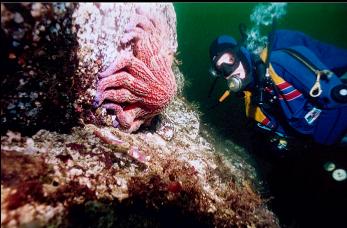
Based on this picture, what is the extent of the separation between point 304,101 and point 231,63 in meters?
1.36

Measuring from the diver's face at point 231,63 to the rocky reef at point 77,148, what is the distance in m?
1.39

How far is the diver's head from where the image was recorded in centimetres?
428

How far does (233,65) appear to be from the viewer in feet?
14.3

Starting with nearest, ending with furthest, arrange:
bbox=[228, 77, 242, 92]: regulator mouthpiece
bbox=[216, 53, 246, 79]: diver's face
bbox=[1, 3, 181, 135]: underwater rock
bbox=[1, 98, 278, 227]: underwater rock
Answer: bbox=[1, 98, 278, 227]: underwater rock
bbox=[1, 3, 181, 135]: underwater rock
bbox=[228, 77, 242, 92]: regulator mouthpiece
bbox=[216, 53, 246, 79]: diver's face

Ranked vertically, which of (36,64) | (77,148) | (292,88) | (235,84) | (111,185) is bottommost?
(111,185)

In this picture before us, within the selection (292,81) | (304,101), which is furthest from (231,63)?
(304,101)

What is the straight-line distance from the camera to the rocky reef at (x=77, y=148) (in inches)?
77.2

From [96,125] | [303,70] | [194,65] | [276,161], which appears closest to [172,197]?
[96,125]

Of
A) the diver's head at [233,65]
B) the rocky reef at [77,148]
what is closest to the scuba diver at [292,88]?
the diver's head at [233,65]

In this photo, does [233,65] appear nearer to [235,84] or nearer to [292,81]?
[235,84]

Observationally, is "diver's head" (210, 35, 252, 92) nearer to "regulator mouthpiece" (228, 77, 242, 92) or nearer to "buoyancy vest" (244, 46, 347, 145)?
"regulator mouthpiece" (228, 77, 242, 92)

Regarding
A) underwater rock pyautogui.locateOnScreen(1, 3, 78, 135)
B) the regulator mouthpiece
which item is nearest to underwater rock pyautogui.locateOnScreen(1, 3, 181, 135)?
underwater rock pyautogui.locateOnScreen(1, 3, 78, 135)

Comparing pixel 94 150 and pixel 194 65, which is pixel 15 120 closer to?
pixel 94 150

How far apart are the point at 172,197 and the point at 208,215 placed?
61 cm
